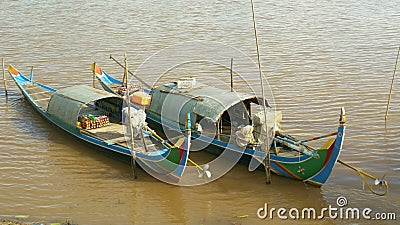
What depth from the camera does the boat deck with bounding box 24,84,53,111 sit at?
12859 mm

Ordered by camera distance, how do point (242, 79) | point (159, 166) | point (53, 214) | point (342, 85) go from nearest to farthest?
point (53, 214) → point (159, 166) → point (342, 85) → point (242, 79)

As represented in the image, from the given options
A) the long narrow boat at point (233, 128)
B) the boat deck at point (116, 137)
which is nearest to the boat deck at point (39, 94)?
the boat deck at point (116, 137)

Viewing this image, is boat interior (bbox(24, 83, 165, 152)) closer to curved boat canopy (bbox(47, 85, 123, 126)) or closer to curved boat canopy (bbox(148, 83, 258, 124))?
curved boat canopy (bbox(47, 85, 123, 126))

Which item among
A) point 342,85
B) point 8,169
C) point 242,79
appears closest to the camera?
point 8,169

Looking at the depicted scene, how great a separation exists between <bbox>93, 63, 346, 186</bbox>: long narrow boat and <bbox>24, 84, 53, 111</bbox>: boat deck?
3.00m

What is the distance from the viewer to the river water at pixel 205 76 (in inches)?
341

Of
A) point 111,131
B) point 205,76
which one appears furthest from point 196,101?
point 205,76

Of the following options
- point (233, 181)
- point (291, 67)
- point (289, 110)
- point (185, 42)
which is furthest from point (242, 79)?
point (233, 181)

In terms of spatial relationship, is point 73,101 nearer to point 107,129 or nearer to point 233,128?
point 107,129

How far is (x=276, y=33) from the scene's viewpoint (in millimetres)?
19094

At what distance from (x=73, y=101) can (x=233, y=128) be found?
326 cm

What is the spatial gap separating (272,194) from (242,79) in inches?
239

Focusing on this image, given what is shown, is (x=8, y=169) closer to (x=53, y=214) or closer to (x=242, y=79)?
(x=53, y=214)

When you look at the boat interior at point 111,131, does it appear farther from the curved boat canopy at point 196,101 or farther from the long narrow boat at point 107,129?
the curved boat canopy at point 196,101
